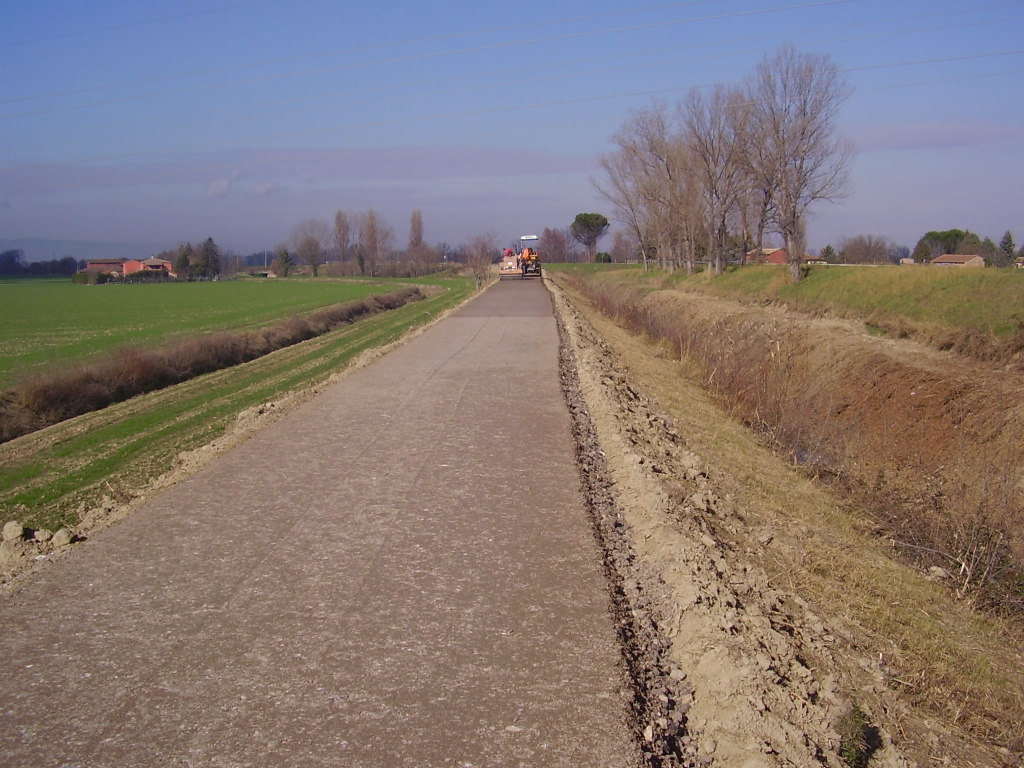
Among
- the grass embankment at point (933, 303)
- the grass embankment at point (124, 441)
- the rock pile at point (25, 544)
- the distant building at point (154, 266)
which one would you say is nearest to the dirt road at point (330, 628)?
the rock pile at point (25, 544)

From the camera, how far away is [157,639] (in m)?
4.73

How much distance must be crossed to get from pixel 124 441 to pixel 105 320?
32.3 m

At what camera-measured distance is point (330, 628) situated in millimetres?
4871

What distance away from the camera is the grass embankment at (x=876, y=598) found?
5.18 m

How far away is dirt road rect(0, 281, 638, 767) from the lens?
377 centimetres

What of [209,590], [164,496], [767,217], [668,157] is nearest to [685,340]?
[164,496]

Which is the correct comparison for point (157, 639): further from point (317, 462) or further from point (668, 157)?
point (668, 157)

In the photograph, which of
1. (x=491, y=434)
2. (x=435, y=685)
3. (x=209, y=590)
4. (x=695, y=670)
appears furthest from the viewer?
(x=491, y=434)

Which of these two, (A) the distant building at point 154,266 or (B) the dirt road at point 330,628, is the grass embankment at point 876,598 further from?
(A) the distant building at point 154,266

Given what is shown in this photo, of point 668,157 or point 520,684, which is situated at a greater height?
point 668,157

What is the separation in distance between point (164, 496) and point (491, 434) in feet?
12.7

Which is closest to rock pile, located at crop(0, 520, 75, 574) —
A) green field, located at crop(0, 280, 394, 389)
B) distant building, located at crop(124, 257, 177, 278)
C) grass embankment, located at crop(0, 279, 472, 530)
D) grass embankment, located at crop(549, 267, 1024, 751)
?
grass embankment, located at crop(0, 279, 472, 530)

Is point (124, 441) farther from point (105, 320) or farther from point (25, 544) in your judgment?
point (105, 320)


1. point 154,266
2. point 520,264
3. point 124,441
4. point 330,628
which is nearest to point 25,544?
point 330,628
